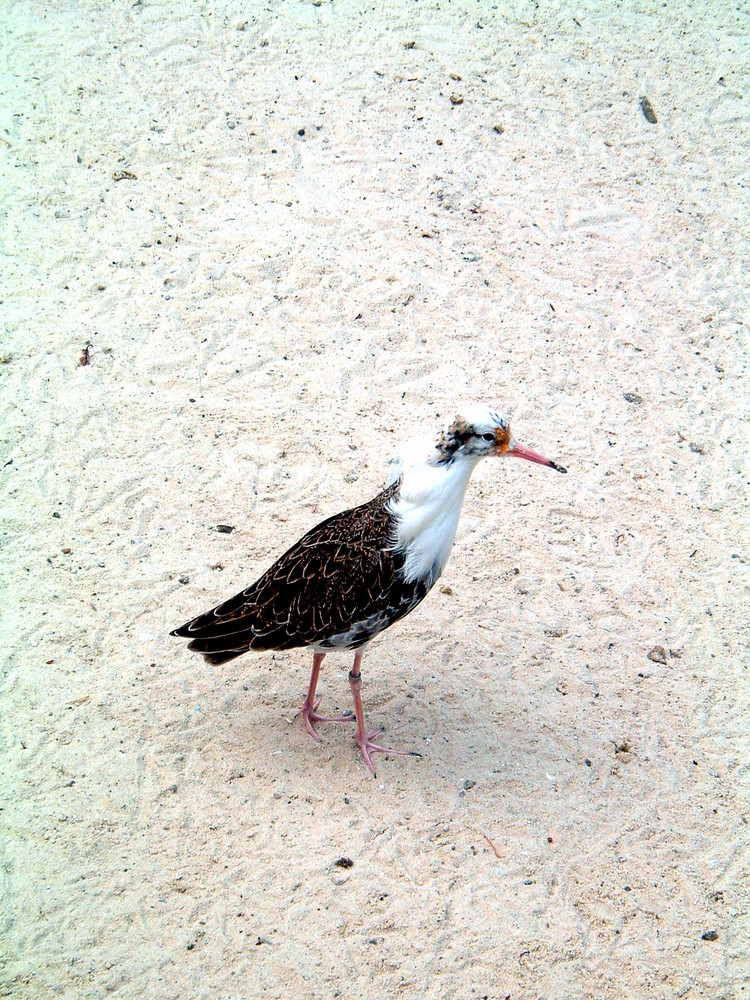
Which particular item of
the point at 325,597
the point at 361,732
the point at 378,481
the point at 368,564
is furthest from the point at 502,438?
the point at 378,481

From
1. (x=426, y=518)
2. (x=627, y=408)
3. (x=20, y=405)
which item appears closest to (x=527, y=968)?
(x=426, y=518)

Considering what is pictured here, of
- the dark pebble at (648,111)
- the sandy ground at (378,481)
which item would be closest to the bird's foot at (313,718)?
the sandy ground at (378,481)

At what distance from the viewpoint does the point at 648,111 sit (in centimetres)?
865

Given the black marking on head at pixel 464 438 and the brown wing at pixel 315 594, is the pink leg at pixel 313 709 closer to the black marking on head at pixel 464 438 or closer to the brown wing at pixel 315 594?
the brown wing at pixel 315 594

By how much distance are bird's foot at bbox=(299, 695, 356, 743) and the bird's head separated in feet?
4.88

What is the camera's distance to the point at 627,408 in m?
6.82

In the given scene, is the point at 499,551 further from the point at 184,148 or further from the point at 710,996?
the point at 184,148

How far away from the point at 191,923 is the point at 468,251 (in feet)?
17.0

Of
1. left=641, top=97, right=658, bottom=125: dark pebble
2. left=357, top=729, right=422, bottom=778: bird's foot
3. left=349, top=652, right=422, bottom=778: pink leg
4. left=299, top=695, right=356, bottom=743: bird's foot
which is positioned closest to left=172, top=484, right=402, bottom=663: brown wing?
left=349, top=652, right=422, bottom=778: pink leg

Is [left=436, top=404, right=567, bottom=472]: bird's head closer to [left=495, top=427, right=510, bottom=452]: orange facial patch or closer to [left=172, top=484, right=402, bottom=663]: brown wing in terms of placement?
[left=495, top=427, right=510, bottom=452]: orange facial patch

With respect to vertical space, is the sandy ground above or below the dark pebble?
below

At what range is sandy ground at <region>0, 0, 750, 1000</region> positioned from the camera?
429 cm

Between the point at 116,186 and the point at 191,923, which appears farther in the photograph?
the point at 116,186

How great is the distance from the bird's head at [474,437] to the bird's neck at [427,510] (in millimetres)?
44
